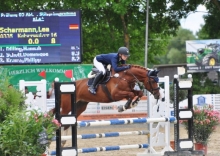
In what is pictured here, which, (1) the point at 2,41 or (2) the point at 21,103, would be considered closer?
(2) the point at 21,103

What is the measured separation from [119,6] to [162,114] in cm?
1186

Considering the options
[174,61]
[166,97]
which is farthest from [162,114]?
[174,61]

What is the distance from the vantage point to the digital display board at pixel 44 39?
16047 mm

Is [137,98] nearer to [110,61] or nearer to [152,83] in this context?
[152,83]

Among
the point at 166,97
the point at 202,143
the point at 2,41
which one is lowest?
the point at 202,143

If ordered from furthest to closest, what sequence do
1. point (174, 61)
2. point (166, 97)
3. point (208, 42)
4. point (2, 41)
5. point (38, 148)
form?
point (174, 61)
point (208, 42)
point (2, 41)
point (166, 97)
point (38, 148)

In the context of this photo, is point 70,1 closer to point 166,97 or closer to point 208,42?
point 208,42

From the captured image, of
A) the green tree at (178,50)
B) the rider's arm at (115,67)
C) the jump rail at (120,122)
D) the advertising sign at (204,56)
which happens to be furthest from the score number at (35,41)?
the green tree at (178,50)

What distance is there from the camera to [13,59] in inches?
636

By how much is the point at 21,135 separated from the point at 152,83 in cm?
581

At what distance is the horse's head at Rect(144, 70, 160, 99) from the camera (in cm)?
1120

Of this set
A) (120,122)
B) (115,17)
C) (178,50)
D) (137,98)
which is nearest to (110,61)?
(137,98)

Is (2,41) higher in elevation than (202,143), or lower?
higher

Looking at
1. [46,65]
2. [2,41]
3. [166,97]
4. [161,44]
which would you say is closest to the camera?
[166,97]
